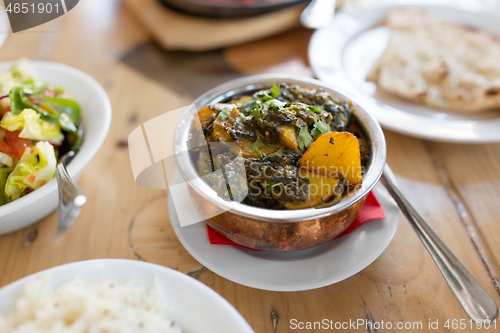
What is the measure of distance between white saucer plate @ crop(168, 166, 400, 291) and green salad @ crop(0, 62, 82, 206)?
49cm

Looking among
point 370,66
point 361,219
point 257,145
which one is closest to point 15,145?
point 257,145

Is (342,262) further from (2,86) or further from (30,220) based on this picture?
(2,86)

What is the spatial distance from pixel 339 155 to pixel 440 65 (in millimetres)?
1129

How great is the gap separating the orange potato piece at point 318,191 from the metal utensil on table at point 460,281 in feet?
1.08

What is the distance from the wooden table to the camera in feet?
3.20

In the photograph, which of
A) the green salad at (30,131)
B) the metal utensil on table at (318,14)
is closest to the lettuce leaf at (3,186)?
the green salad at (30,131)

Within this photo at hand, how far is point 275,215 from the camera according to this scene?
82 cm

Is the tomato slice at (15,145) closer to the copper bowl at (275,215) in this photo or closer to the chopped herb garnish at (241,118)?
the copper bowl at (275,215)

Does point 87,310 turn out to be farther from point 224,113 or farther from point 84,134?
point 84,134

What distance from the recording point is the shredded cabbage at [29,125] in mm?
1128

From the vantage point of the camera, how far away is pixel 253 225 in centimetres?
86

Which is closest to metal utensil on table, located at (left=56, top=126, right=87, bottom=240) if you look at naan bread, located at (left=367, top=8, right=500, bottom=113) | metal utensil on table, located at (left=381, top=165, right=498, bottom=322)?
metal utensil on table, located at (left=381, top=165, right=498, bottom=322)

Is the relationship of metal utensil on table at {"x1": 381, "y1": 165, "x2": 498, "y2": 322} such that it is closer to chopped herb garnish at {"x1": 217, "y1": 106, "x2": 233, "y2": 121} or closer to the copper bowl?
the copper bowl

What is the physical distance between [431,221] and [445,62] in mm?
938
